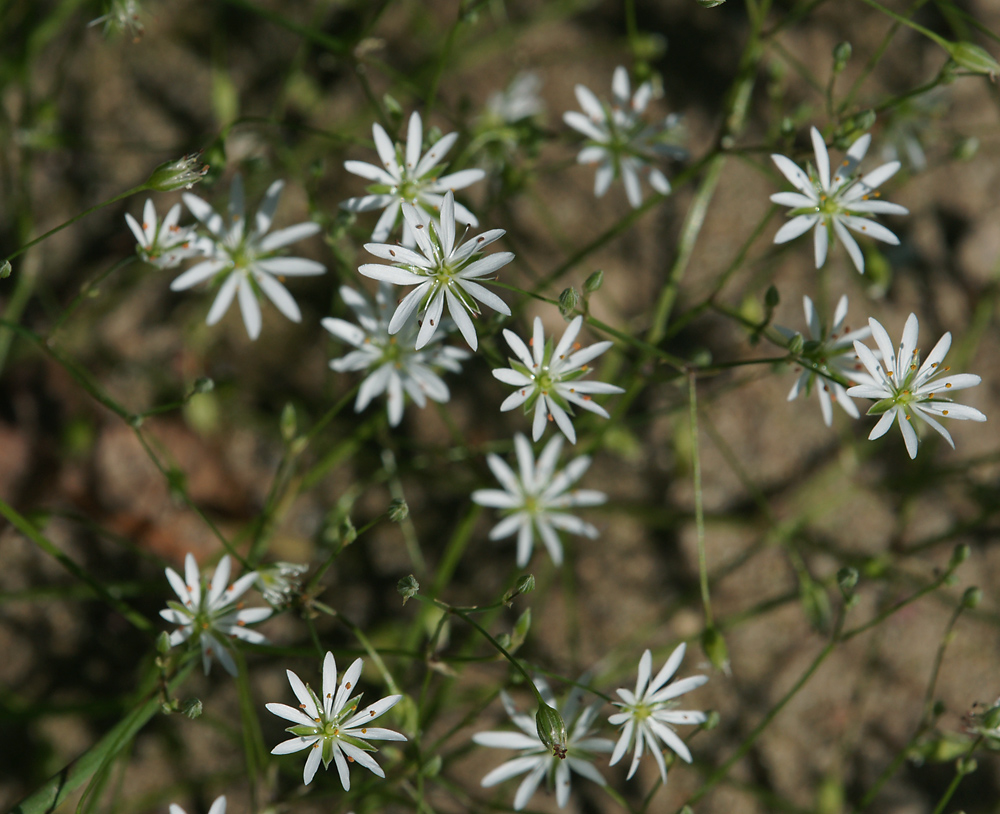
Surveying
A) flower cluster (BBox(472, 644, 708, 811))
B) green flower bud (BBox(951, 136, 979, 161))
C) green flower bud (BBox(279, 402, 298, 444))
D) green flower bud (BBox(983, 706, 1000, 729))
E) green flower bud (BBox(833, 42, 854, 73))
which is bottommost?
flower cluster (BBox(472, 644, 708, 811))

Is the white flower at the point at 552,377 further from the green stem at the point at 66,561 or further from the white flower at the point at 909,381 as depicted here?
the green stem at the point at 66,561

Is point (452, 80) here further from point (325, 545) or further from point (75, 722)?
point (75, 722)

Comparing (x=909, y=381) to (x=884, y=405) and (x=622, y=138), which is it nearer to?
(x=884, y=405)

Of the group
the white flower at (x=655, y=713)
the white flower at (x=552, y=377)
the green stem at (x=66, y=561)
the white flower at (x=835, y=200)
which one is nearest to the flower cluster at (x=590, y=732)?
the white flower at (x=655, y=713)

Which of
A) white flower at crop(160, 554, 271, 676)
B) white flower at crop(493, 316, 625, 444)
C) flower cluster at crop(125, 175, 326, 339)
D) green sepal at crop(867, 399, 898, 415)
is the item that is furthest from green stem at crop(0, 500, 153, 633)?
green sepal at crop(867, 399, 898, 415)

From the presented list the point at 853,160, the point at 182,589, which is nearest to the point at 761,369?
the point at 853,160

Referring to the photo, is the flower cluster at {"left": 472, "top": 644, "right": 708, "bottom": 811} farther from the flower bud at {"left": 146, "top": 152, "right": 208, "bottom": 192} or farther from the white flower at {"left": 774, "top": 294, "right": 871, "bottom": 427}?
the flower bud at {"left": 146, "top": 152, "right": 208, "bottom": 192}

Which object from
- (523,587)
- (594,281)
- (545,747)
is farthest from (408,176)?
(545,747)
